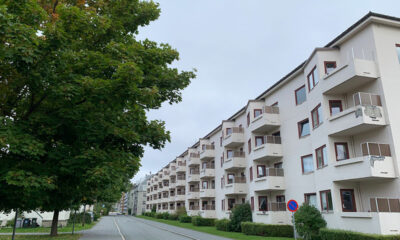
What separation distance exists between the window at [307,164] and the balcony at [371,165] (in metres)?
4.93

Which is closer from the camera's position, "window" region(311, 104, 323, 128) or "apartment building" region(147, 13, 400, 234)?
"apartment building" region(147, 13, 400, 234)

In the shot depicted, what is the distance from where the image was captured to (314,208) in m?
19.2

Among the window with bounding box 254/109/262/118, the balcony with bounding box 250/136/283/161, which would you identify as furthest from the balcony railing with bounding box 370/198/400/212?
the window with bounding box 254/109/262/118

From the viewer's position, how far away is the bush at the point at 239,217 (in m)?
27.5

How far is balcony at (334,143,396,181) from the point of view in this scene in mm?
15141

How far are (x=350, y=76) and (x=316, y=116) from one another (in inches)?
171

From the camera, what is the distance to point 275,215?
23688 mm

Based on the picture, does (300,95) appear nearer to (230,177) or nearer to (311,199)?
(311,199)

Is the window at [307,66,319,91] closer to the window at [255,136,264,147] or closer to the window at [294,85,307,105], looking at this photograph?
the window at [294,85,307,105]

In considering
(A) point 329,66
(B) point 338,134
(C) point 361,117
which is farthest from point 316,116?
(C) point 361,117

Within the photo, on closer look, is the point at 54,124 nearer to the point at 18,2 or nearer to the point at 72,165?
the point at 72,165

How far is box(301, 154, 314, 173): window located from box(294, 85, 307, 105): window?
14.7 ft

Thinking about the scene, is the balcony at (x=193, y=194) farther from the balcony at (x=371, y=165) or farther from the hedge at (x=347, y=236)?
the balcony at (x=371, y=165)

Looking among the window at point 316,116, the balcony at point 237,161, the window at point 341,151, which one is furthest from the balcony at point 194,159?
the window at point 341,151
